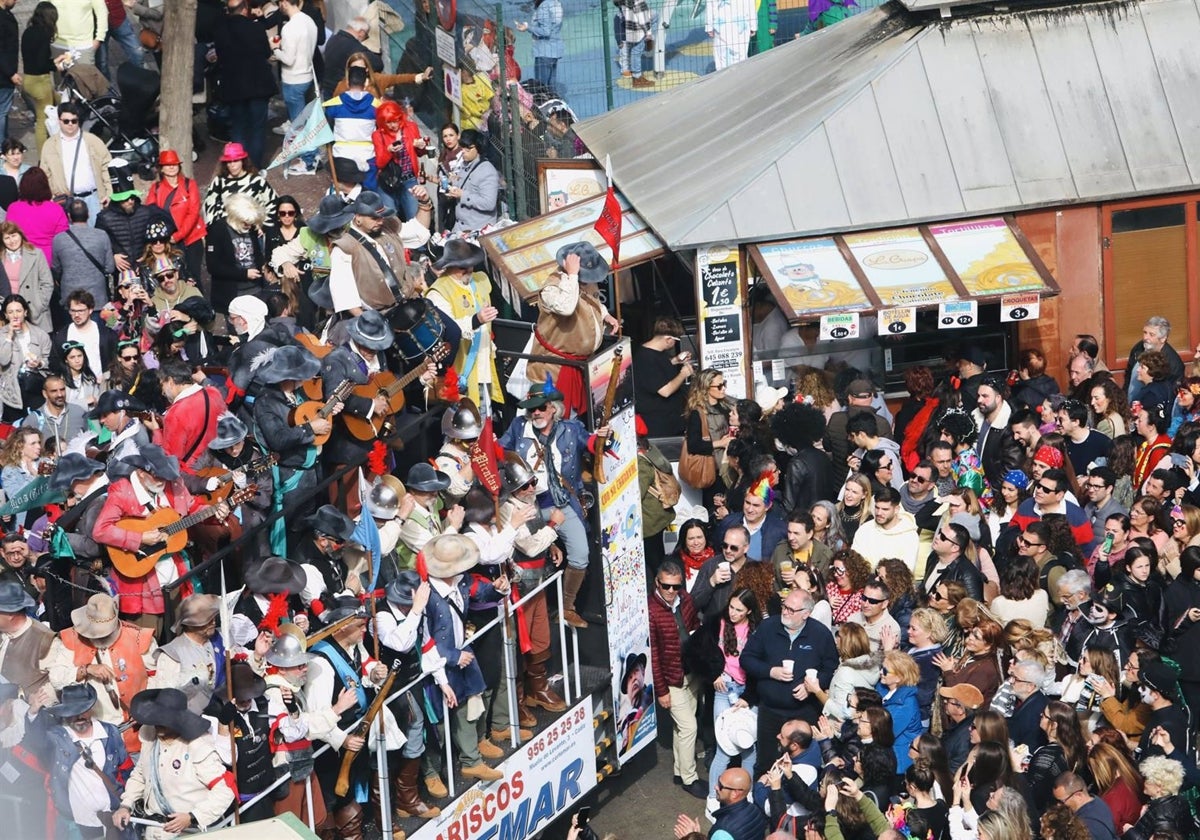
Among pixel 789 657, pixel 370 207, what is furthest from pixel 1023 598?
pixel 370 207

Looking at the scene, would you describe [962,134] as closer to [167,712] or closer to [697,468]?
[697,468]

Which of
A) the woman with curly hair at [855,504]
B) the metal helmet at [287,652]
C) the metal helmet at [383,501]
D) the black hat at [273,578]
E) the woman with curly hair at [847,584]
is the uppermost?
the metal helmet at [383,501]

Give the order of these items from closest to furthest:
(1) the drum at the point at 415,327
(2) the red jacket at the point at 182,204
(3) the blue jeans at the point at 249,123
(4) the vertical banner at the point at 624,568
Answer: (1) the drum at the point at 415,327
(4) the vertical banner at the point at 624,568
(2) the red jacket at the point at 182,204
(3) the blue jeans at the point at 249,123

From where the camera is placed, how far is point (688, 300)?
17.8m

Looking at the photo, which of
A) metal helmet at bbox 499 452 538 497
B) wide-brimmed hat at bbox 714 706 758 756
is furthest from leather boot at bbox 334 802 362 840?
wide-brimmed hat at bbox 714 706 758 756

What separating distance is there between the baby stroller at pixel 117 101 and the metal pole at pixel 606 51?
14.3 feet

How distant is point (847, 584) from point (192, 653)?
4.45 meters

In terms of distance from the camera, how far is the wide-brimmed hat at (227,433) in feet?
39.4

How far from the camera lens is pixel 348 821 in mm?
11727

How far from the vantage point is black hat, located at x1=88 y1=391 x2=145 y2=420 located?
42.4 feet

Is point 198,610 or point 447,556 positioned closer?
point 198,610

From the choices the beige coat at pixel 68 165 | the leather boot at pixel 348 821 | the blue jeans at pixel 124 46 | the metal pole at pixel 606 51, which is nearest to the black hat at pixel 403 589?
the leather boot at pixel 348 821

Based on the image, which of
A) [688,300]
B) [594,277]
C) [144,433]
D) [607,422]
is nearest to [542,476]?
[607,422]

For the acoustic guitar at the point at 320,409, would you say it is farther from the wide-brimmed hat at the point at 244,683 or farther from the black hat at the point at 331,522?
the wide-brimmed hat at the point at 244,683
